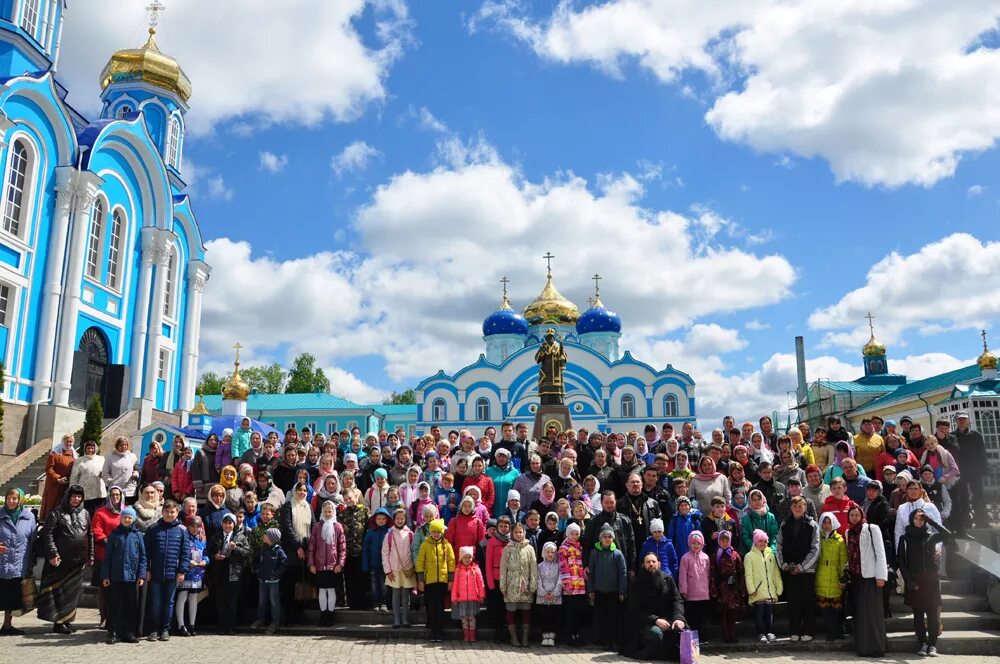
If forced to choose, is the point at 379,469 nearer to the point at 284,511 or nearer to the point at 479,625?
the point at 284,511

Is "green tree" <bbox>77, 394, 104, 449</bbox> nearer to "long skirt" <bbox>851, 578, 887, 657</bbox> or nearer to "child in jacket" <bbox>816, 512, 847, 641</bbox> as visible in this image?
"child in jacket" <bbox>816, 512, 847, 641</bbox>

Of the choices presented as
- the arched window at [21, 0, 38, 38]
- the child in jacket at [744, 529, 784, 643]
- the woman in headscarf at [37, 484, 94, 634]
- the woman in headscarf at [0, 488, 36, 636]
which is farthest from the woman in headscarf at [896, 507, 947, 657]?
the arched window at [21, 0, 38, 38]

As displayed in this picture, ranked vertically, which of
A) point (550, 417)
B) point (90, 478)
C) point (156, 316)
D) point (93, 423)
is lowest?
point (90, 478)

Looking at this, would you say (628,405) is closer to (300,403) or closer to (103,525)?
(300,403)

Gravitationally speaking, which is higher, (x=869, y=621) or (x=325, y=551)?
(x=325, y=551)

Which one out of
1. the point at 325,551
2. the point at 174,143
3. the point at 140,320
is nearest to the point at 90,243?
the point at 140,320

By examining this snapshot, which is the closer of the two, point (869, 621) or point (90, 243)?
point (869, 621)

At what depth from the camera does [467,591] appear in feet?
23.5

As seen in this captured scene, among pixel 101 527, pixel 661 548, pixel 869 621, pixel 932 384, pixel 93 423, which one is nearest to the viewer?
pixel 869 621

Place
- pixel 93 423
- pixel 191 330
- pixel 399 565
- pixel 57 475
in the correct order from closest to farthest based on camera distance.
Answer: pixel 399 565 < pixel 57 475 < pixel 93 423 < pixel 191 330

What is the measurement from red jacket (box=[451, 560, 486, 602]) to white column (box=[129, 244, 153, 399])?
17.1 m

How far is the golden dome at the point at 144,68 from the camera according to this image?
2556 centimetres

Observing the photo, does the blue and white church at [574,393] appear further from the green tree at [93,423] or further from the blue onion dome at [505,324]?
the green tree at [93,423]

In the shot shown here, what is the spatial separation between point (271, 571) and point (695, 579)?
163 inches
